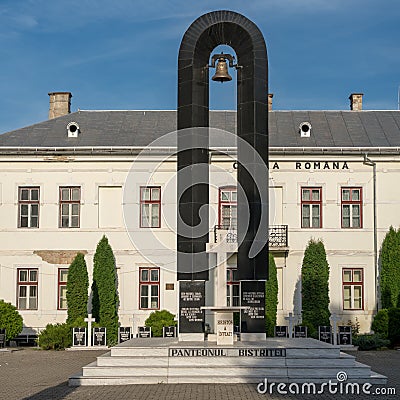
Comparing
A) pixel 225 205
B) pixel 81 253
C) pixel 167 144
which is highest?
A: pixel 167 144

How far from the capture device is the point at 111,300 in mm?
28266

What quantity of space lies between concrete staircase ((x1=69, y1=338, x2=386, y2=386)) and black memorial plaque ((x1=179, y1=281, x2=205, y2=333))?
1659mm

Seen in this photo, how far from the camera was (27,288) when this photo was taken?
29047mm

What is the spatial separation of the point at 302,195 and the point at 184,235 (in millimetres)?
11992

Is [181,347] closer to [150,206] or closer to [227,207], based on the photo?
[227,207]

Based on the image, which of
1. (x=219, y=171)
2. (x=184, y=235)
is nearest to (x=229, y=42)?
(x=184, y=235)

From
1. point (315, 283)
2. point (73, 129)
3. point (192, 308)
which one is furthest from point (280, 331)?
point (73, 129)

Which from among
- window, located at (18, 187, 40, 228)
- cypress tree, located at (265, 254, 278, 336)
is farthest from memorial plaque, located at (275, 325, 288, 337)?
window, located at (18, 187, 40, 228)

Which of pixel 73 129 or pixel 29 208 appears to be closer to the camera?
pixel 29 208

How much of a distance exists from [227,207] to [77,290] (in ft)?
20.4

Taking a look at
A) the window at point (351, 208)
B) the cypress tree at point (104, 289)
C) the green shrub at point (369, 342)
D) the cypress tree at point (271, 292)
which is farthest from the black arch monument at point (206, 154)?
the window at point (351, 208)

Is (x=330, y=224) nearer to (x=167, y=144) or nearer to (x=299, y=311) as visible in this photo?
(x=299, y=311)

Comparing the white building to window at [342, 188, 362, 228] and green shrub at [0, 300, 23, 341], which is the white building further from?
green shrub at [0, 300, 23, 341]

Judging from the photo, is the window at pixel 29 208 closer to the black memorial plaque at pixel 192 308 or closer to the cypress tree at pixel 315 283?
the cypress tree at pixel 315 283
